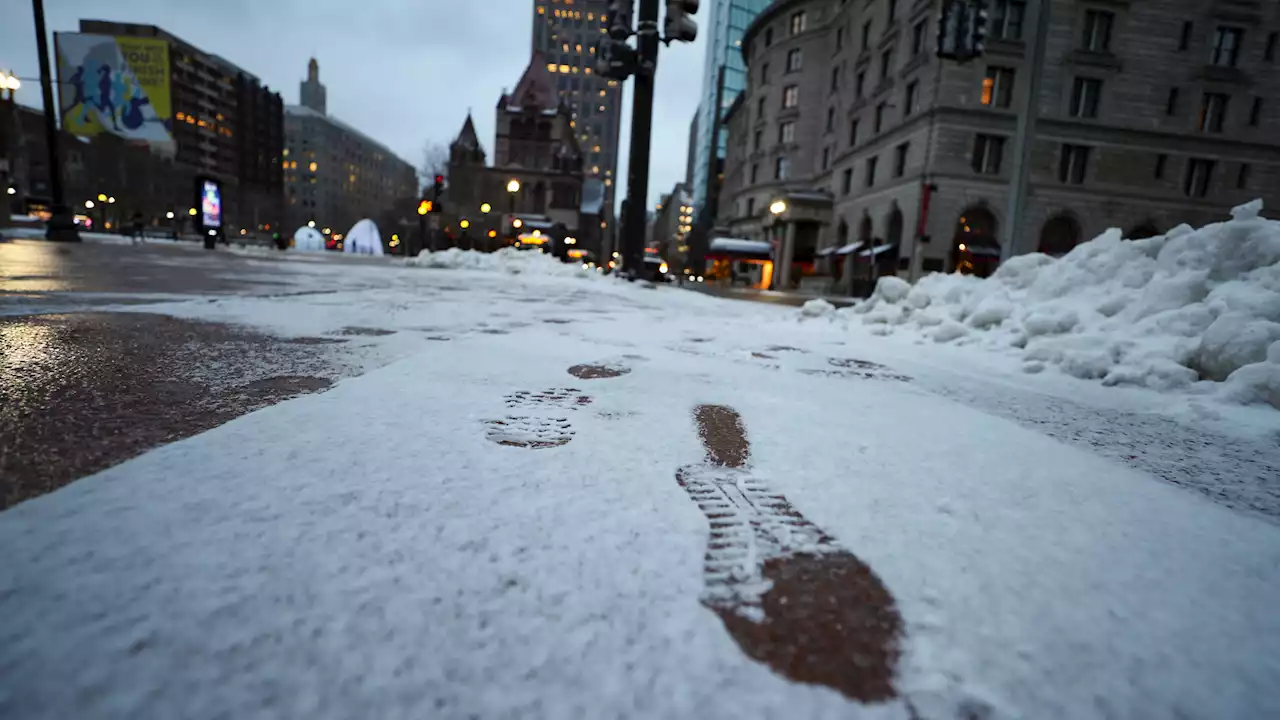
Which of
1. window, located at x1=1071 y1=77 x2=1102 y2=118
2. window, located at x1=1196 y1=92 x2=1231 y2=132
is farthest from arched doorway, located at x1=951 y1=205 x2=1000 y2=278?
window, located at x1=1196 y1=92 x2=1231 y2=132

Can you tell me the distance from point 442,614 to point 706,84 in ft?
278

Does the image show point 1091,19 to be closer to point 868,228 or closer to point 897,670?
point 868,228

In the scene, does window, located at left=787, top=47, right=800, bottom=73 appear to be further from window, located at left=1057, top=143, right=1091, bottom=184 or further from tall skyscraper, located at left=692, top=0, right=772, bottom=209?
tall skyscraper, located at left=692, top=0, right=772, bottom=209

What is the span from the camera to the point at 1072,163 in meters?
22.5

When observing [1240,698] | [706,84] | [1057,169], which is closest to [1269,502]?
[1240,698]

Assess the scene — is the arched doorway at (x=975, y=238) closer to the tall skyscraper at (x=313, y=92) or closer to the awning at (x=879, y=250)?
the awning at (x=879, y=250)

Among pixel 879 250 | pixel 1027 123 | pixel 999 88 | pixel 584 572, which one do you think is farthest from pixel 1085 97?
pixel 584 572

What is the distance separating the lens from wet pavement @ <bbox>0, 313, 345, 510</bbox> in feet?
4.15

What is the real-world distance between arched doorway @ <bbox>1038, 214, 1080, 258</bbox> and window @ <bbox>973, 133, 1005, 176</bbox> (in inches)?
135

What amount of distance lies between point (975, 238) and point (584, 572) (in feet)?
85.0

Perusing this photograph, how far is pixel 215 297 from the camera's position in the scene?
471cm

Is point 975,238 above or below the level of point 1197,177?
below

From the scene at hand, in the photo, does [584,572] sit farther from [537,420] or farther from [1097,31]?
[1097,31]

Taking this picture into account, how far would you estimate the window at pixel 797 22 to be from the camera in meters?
36.3
